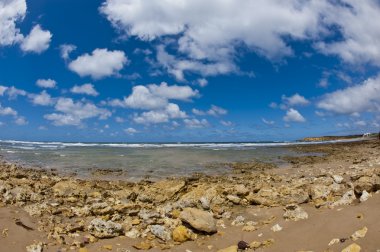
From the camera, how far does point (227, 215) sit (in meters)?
8.93

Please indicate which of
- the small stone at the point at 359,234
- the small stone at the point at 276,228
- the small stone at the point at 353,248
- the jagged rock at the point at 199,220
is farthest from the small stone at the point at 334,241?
the jagged rock at the point at 199,220

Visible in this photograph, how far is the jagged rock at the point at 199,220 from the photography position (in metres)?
7.52

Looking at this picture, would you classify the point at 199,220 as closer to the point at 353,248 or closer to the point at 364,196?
the point at 353,248

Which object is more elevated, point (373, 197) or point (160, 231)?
point (373, 197)

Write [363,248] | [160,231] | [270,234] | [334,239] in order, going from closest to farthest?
[363,248] < [334,239] < [270,234] < [160,231]

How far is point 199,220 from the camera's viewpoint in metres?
7.62

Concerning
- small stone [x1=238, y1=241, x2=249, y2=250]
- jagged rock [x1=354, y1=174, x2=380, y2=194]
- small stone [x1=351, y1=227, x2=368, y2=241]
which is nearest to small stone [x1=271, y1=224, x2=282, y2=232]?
small stone [x1=238, y1=241, x2=249, y2=250]

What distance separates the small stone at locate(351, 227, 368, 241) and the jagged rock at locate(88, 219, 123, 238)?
15.2ft

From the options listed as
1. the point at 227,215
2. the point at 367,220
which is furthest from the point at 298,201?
the point at 367,220

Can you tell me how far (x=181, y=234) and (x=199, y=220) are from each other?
1.65 ft

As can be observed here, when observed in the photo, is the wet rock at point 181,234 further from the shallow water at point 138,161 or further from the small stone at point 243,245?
the shallow water at point 138,161

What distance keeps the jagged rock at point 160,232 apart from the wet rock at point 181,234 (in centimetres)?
15

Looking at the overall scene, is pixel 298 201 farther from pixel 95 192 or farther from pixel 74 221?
pixel 95 192

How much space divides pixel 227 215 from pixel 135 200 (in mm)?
3106
